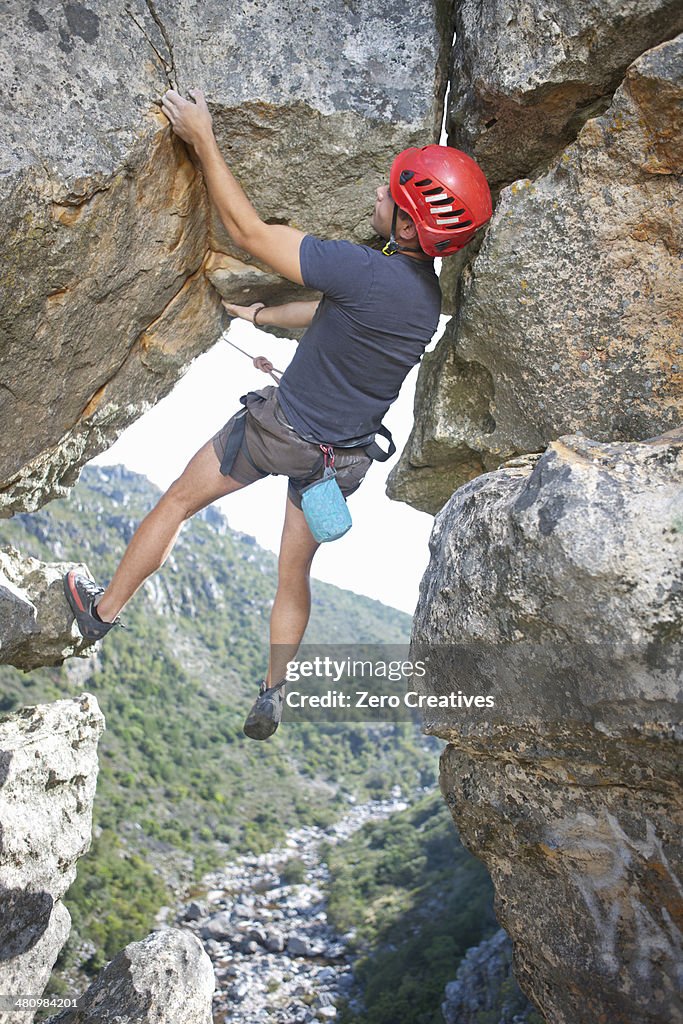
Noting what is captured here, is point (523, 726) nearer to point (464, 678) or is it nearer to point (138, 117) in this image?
point (464, 678)

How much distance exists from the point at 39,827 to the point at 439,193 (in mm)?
4847

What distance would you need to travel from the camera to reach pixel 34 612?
556 cm

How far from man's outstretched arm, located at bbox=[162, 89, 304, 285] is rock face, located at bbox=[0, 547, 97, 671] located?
8.63 feet

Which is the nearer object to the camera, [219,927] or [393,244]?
[393,244]

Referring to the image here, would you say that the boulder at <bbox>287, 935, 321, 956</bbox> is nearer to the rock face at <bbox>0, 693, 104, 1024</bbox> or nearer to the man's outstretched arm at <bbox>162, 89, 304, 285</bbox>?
the rock face at <bbox>0, 693, 104, 1024</bbox>

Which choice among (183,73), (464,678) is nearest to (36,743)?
(464,678)

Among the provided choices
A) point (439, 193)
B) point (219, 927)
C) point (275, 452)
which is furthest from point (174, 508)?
point (219, 927)

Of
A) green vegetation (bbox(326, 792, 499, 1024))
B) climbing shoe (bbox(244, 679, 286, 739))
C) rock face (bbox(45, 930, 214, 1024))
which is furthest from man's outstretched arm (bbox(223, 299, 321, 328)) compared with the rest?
green vegetation (bbox(326, 792, 499, 1024))

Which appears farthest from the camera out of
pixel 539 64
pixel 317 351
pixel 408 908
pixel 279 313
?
pixel 408 908

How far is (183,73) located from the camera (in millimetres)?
4082

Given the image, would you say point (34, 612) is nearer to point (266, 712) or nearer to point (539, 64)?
point (266, 712)

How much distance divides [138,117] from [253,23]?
0.75 m

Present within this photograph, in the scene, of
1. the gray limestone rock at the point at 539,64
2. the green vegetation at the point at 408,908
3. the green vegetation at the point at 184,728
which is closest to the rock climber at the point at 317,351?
the gray limestone rock at the point at 539,64

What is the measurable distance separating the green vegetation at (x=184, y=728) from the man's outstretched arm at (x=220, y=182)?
82.3 ft
